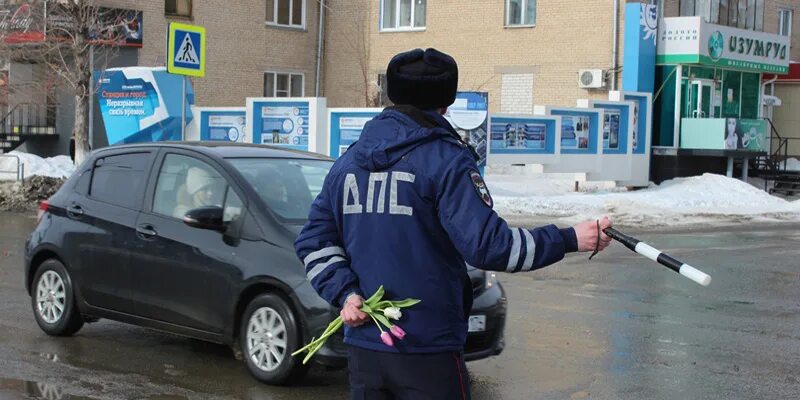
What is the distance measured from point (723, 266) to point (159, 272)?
853 cm

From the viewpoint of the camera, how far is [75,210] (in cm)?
828

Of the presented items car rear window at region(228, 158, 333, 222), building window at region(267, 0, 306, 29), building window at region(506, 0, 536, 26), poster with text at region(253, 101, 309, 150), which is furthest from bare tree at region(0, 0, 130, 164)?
car rear window at region(228, 158, 333, 222)

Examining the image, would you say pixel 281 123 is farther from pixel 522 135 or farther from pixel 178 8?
pixel 178 8

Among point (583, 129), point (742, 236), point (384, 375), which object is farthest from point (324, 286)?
point (583, 129)

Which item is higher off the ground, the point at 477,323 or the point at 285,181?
the point at 285,181

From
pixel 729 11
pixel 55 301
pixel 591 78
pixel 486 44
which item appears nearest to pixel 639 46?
pixel 591 78

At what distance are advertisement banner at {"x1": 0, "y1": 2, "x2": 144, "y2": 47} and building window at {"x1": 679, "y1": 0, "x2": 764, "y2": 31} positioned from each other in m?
15.5

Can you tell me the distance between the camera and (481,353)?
6.85 m

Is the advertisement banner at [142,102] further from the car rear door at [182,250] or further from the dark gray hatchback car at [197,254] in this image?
the car rear door at [182,250]

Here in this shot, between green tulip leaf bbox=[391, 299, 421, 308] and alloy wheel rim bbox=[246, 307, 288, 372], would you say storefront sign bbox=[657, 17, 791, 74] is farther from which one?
green tulip leaf bbox=[391, 299, 421, 308]

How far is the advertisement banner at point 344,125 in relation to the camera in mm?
21578

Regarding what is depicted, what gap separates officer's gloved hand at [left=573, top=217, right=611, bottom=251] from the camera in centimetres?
331

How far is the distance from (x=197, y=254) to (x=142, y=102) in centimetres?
1747

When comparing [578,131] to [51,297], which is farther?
[578,131]
